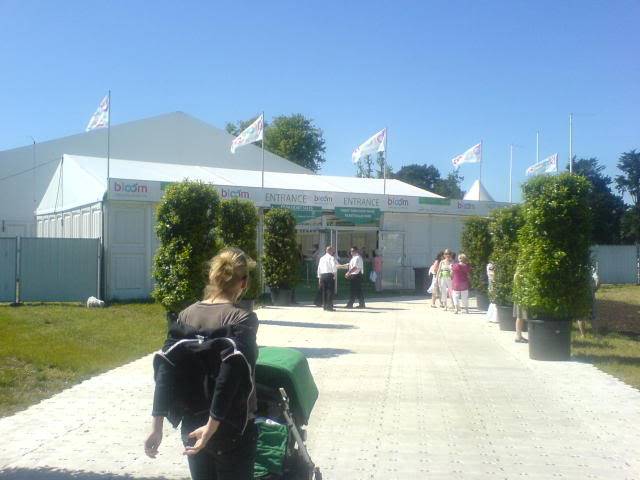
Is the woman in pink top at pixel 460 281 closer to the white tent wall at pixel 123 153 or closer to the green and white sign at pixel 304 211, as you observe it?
the green and white sign at pixel 304 211

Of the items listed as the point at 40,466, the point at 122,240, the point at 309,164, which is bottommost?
the point at 40,466

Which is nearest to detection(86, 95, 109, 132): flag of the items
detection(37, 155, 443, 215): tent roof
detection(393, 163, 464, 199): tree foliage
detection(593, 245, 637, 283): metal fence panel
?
detection(37, 155, 443, 215): tent roof

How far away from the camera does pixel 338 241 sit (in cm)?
2652

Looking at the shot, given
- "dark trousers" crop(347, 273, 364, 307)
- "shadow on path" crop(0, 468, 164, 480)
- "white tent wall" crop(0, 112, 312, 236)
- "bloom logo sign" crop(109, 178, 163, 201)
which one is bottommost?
"shadow on path" crop(0, 468, 164, 480)

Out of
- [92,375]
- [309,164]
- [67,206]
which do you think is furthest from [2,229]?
[309,164]

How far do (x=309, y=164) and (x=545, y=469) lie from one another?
64.7 m

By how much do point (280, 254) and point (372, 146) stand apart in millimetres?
9423

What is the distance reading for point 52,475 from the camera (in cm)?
559

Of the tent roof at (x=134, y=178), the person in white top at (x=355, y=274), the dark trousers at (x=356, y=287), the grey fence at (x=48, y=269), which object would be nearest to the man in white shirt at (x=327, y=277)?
the person in white top at (x=355, y=274)

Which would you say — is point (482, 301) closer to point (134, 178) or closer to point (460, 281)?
point (460, 281)

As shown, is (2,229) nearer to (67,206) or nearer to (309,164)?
(67,206)

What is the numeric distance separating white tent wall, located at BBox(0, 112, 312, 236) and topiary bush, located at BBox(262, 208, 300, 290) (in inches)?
637

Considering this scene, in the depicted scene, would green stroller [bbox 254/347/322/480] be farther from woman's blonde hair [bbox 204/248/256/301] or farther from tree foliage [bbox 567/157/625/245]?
tree foliage [bbox 567/157/625/245]

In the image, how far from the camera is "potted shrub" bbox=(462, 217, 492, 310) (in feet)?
66.4
